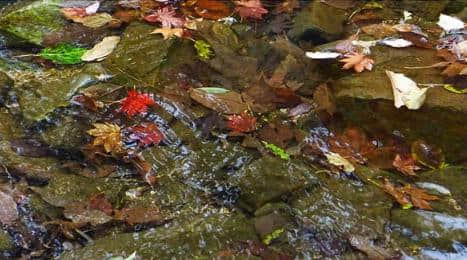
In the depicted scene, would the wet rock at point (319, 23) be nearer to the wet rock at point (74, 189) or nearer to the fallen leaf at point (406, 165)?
the fallen leaf at point (406, 165)

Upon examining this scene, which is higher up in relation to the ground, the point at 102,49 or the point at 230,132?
the point at 102,49

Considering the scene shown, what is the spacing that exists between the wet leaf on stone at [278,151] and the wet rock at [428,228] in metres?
0.66

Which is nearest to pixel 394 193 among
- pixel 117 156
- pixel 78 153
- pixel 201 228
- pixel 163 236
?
pixel 201 228

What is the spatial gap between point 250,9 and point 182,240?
2244 millimetres

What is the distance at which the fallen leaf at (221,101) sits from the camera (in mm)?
3166

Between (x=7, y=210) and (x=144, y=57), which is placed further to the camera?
(x=144, y=57)

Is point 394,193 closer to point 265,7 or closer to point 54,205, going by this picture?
point 54,205

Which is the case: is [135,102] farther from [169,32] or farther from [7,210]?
[7,210]

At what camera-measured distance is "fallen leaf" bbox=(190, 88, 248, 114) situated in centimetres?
317

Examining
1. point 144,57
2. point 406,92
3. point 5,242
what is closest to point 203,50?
point 144,57

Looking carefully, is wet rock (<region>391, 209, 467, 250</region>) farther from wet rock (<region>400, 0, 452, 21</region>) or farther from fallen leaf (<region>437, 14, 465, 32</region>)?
wet rock (<region>400, 0, 452, 21</region>)

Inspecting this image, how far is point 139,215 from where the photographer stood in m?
2.59

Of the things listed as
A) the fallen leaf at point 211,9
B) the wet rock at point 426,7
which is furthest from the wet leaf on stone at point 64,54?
the wet rock at point 426,7

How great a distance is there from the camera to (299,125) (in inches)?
122
